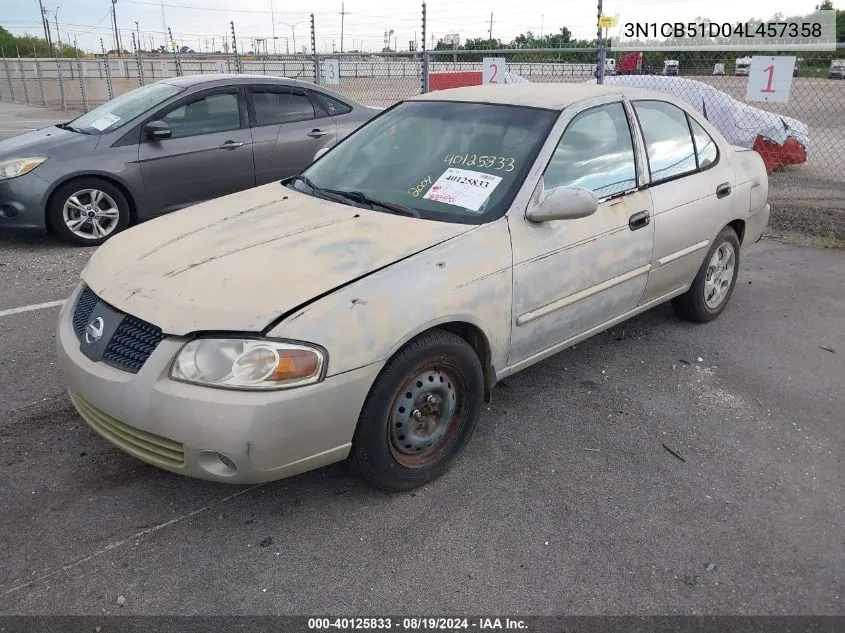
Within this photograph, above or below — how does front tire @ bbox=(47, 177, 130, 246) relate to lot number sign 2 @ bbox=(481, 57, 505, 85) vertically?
below

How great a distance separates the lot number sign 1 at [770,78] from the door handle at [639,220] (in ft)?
17.0

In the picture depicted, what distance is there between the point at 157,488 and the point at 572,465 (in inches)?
73.3

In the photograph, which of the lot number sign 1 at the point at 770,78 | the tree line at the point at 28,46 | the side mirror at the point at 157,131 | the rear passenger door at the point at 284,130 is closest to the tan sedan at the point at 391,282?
the side mirror at the point at 157,131

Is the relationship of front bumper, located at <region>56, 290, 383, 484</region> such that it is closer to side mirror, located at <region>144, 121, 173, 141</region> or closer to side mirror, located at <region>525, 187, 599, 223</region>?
side mirror, located at <region>525, 187, 599, 223</region>

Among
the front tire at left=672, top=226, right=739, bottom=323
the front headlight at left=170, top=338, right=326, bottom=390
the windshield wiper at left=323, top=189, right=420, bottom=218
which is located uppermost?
the windshield wiper at left=323, top=189, right=420, bottom=218

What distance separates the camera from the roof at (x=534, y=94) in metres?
3.71

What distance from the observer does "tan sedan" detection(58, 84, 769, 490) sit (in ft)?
8.14

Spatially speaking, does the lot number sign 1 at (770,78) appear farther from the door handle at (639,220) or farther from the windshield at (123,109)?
the windshield at (123,109)

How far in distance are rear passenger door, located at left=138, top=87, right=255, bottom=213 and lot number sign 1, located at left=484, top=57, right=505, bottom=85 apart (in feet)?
13.2

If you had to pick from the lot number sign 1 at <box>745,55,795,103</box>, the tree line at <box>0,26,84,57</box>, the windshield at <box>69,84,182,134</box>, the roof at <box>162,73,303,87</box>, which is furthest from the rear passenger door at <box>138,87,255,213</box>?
the tree line at <box>0,26,84,57</box>

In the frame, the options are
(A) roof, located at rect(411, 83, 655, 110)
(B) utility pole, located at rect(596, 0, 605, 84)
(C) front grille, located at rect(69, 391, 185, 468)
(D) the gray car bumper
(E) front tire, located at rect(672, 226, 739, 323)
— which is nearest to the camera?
(C) front grille, located at rect(69, 391, 185, 468)

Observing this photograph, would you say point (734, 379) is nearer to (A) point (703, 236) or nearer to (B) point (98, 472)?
(A) point (703, 236)

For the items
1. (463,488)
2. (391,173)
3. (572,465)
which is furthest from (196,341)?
(572,465)

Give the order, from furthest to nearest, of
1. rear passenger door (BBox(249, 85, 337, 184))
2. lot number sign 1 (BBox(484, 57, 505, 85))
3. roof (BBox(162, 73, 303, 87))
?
1. lot number sign 1 (BBox(484, 57, 505, 85))
2. rear passenger door (BBox(249, 85, 337, 184))
3. roof (BBox(162, 73, 303, 87))
